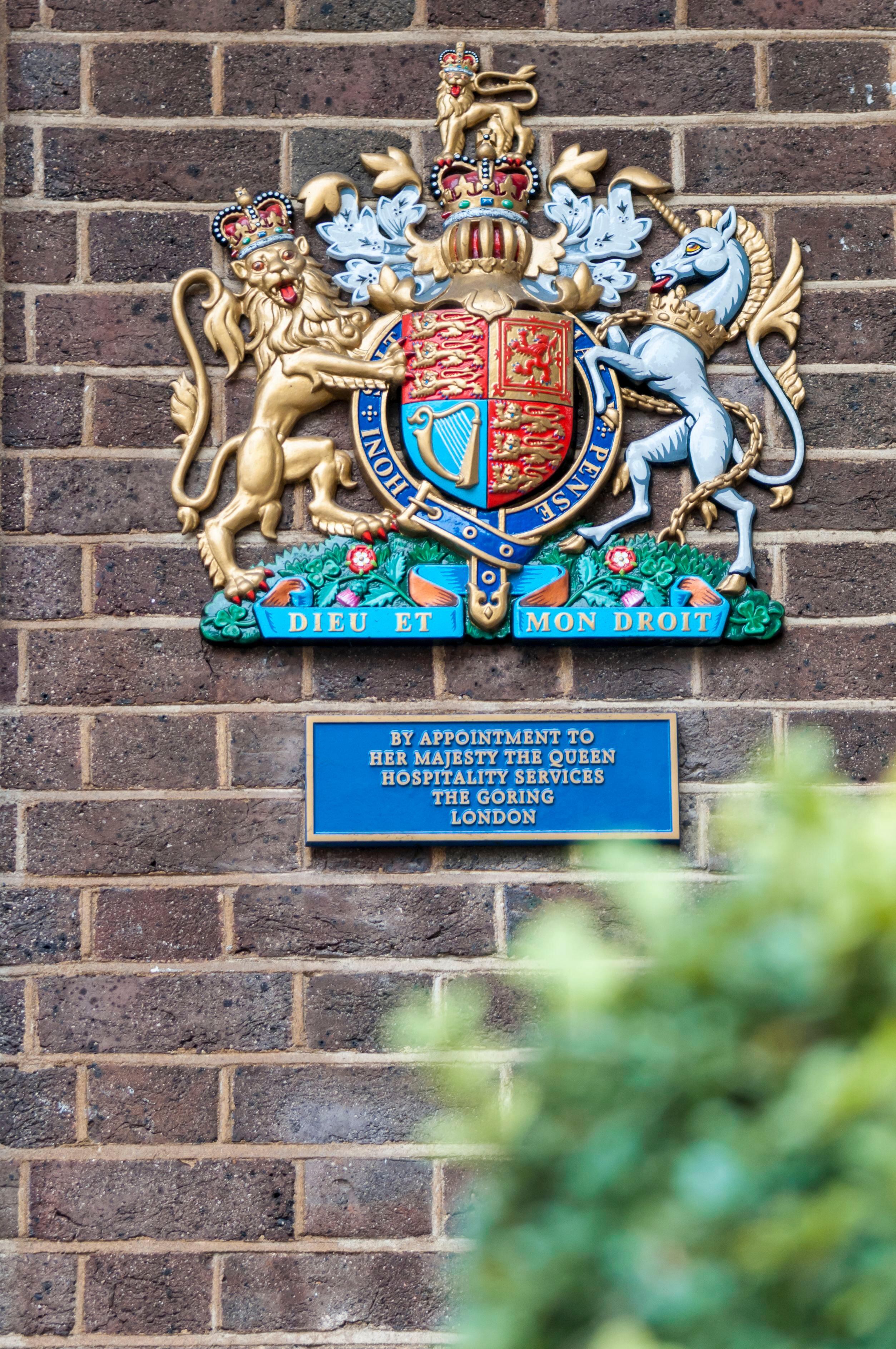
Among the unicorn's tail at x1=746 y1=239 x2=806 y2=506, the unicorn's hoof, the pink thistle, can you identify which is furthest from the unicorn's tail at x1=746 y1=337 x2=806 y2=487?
the pink thistle

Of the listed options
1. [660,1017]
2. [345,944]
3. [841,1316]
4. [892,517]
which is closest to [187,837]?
[345,944]

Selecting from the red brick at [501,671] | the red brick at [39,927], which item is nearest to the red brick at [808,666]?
the red brick at [501,671]

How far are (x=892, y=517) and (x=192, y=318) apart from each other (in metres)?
1.65

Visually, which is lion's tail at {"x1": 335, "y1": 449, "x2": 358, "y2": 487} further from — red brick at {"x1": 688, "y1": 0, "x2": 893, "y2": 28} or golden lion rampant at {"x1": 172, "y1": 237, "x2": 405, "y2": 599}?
red brick at {"x1": 688, "y1": 0, "x2": 893, "y2": 28}

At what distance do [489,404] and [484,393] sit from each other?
1.0 inches

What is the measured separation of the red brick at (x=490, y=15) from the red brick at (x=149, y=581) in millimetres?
1356

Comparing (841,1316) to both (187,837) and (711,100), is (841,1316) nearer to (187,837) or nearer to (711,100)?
(187,837)

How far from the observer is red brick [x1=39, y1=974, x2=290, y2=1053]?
2674 mm

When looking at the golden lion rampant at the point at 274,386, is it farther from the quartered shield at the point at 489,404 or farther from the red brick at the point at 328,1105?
the red brick at the point at 328,1105

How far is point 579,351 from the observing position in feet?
9.30

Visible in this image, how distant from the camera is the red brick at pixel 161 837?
2725mm

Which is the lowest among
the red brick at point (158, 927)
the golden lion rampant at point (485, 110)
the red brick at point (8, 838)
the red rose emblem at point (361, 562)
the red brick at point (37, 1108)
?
the red brick at point (37, 1108)

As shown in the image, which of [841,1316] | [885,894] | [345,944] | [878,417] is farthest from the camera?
[878,417]

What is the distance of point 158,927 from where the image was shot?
271 centimetres
